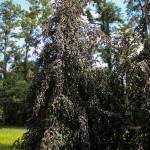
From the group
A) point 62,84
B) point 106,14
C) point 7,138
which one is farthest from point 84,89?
point 106,14

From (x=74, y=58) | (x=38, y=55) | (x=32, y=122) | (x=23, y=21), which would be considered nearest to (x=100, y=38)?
(x=74, y=58)

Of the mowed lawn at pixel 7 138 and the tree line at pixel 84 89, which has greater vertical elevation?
the tree line at pixel 84 89

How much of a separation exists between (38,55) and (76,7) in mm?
1388

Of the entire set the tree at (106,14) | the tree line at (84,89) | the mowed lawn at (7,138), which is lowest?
the mowed lawn at (7,138)

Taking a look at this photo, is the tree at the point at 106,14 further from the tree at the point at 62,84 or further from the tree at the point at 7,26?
the tree at the point at 62,84

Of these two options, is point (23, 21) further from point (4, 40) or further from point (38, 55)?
point (38, 55)

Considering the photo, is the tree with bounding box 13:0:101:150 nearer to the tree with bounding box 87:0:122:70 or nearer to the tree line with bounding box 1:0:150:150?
the tree line with bounding box 1:0:150:150

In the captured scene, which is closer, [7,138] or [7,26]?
[7,138]

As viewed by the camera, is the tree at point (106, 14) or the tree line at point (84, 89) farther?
the tree at point (106, 14)

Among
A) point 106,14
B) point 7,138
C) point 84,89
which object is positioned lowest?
point 7,138

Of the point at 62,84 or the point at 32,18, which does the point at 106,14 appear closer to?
the point at 32,18

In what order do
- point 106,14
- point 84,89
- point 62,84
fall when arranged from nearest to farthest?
point 62,84 < point 84,89 < point 106,14

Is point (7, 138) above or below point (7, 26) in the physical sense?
below

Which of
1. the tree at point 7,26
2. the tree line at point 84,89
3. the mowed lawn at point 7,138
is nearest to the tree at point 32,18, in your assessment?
the tree at point 7,26
